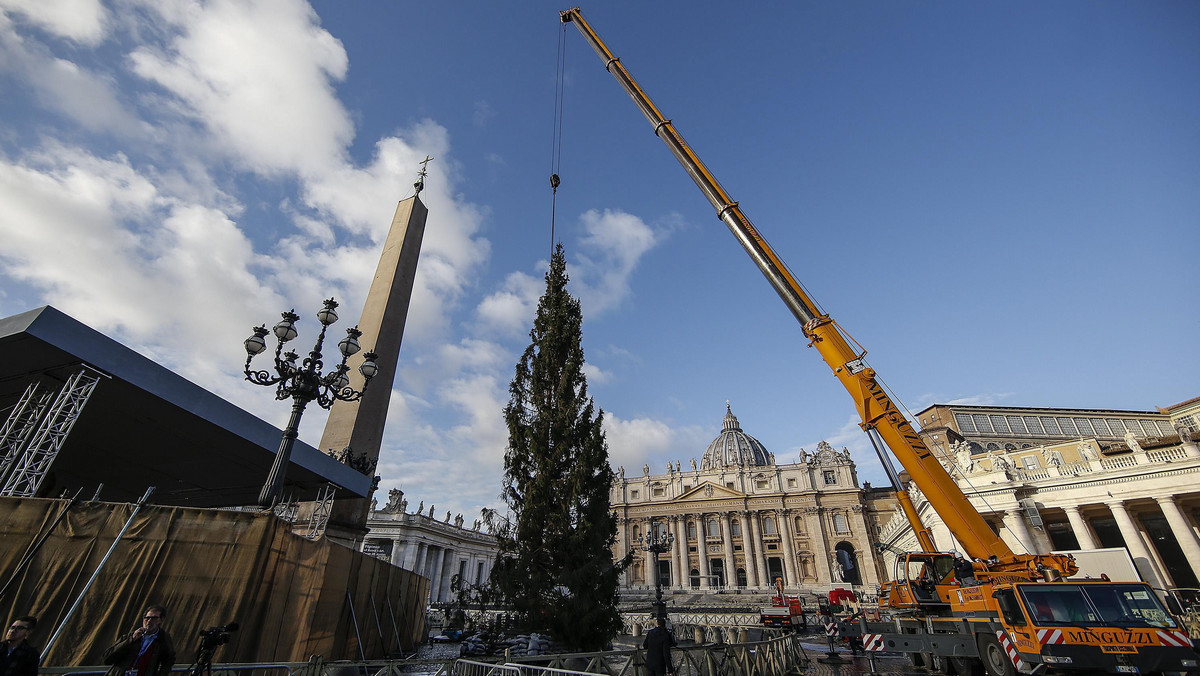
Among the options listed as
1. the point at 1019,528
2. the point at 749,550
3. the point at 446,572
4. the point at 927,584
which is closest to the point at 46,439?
the point at 927,584

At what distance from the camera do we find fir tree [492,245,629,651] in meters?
11.8

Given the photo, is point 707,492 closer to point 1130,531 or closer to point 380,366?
point 1130,531

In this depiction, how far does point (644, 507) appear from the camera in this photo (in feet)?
247

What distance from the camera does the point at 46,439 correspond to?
760cm

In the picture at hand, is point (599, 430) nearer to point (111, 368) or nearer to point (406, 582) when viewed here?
point (406, 582)

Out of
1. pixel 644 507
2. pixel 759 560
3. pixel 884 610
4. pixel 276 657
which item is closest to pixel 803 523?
pixel 759 560

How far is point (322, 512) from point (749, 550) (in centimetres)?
6729

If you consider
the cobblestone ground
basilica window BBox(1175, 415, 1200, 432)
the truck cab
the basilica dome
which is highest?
the basilica dome

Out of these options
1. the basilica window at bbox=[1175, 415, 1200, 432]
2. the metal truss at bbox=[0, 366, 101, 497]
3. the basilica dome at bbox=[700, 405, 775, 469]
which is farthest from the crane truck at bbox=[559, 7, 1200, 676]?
the basilica dome at bbox=[700, 405, 775, 469]

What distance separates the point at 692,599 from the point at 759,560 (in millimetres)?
23221

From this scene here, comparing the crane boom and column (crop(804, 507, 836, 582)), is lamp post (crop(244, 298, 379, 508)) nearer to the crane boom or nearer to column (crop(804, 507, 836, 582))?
the crane boom

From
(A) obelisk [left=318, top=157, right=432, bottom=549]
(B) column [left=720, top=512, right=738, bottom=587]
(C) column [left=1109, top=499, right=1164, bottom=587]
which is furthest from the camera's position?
(B) column [left=720, top=512, right=738, bottom=587]

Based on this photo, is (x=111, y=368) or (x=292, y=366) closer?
(x=111, y=368)

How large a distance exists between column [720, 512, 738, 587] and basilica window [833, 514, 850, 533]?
13891 mm
